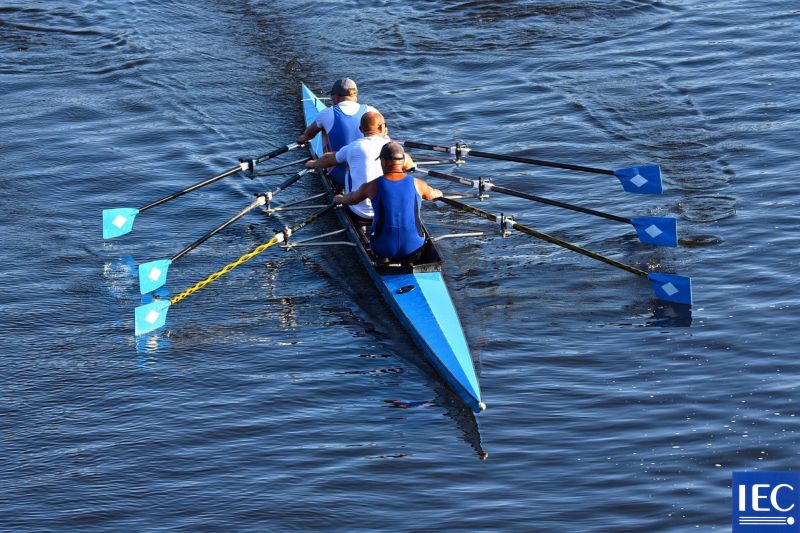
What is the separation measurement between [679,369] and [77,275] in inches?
327

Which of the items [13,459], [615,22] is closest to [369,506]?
[13,459]

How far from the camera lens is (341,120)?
1747cm

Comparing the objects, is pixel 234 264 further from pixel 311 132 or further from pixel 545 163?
pixel 545 163

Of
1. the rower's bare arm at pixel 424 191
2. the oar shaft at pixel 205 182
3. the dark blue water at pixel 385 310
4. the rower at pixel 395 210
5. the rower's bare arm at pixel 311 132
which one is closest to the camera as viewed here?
the dark blue water at pixel 385 310

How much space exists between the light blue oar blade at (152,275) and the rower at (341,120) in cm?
338

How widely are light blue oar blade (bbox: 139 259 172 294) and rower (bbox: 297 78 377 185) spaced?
338cm

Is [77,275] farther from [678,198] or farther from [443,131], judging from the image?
[678,198]

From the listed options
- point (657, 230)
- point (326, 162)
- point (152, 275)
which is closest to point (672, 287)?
point (657, 230)

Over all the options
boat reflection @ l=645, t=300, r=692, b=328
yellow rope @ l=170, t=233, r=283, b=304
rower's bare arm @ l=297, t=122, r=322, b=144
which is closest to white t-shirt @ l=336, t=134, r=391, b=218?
yellow rope @ l=170, t=233, r=283, b=304

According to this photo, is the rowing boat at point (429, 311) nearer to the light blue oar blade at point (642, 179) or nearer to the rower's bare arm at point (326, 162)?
the rower's bare arm at point (326, 162)

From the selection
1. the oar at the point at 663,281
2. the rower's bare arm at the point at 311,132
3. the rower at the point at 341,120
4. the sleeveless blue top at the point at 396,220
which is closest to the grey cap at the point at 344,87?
the rower at the point at 341,120

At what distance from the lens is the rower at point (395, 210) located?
1412cm

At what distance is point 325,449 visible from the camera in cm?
1191

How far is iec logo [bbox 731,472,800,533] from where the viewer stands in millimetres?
10281
